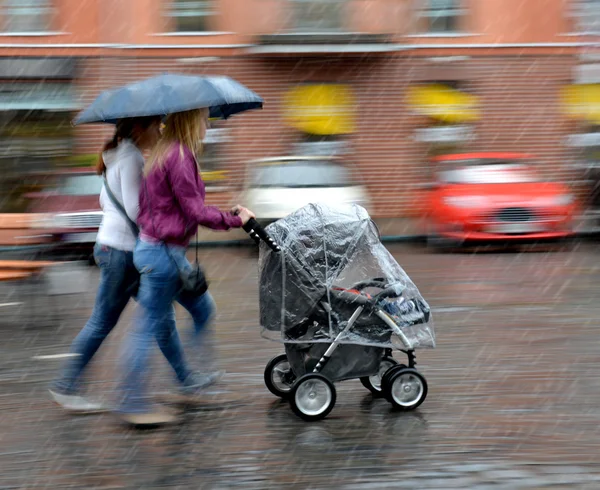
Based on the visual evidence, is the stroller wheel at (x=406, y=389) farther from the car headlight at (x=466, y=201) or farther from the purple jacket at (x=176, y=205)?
the car headlight at (x=466, y=201)

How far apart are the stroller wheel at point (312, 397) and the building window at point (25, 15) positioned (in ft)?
59.2

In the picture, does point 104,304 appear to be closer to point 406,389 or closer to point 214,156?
point 406,389

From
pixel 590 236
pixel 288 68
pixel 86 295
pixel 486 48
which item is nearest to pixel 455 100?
pixel 486 48

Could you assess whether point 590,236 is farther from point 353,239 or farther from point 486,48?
point 353,239

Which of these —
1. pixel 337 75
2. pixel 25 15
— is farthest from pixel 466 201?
pixel 25 15

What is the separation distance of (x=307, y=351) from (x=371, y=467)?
3.88 feet

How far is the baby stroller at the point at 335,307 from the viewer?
5852 millimetres

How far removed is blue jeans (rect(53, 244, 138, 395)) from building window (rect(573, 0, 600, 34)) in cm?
1927

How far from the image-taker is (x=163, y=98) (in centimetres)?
555

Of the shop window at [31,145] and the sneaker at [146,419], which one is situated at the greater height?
the sneaker at [146,419]

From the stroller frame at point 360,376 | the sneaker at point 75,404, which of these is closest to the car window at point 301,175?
the stroller frame at point 360,376

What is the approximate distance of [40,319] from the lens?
9648 millimetres

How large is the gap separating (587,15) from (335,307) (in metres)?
19.1

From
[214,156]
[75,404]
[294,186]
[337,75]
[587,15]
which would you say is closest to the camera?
[75,404]
